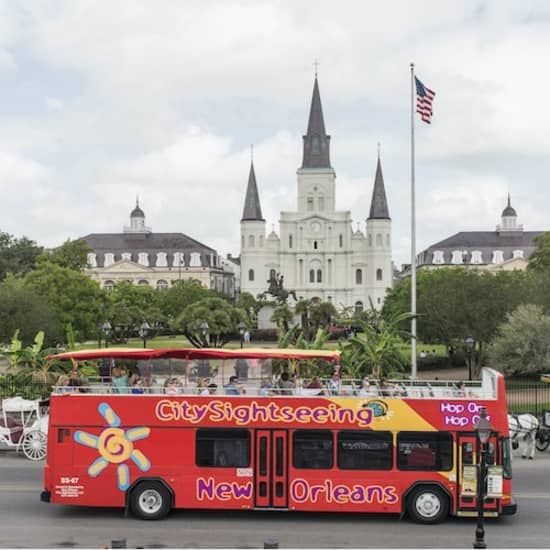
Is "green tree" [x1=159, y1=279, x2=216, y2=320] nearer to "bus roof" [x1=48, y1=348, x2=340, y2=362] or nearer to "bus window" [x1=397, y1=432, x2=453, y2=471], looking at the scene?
"bus roof" [x1=48, y1=348, x2=340, y2=362]

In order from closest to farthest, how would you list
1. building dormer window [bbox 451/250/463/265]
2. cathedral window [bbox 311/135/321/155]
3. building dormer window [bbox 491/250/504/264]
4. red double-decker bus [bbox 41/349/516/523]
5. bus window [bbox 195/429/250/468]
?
red double-decker bus [bbox 41/349/516/523] → bus window [bbox 195/429/250/468] → cathedral window [bbox 311/135/321/155] → building dormer window [bbox 491/250/504/264] → building dormer window [bbox 451/250/463/265]

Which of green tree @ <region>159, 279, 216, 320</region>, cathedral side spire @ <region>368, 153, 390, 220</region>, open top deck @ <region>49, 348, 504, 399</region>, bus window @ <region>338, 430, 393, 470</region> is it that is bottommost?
bus window @ <region>338, 430, 393, 470</region>

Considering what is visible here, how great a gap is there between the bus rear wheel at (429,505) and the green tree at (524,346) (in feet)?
82.6

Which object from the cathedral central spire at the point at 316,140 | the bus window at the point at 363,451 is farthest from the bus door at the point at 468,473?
the cathedral central spire at the point at 316,140

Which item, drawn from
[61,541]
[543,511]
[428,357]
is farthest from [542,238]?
[61,541]

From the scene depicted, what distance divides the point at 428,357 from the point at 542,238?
126 feet

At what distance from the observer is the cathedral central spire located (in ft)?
457

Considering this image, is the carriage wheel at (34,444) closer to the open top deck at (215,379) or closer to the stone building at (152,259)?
the open top deck at (215,379)

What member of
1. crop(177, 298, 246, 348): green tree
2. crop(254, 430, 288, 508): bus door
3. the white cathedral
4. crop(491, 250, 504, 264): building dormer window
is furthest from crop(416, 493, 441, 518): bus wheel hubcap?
crop(491, 250, 504, 264): building dormer window

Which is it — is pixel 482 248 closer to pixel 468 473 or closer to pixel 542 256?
pixel 542 256

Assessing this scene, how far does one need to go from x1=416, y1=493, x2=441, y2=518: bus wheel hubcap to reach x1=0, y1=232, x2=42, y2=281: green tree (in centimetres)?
10018

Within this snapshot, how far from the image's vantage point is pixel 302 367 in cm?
3045

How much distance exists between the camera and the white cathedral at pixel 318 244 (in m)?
140

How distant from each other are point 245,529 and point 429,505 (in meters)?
3.54
